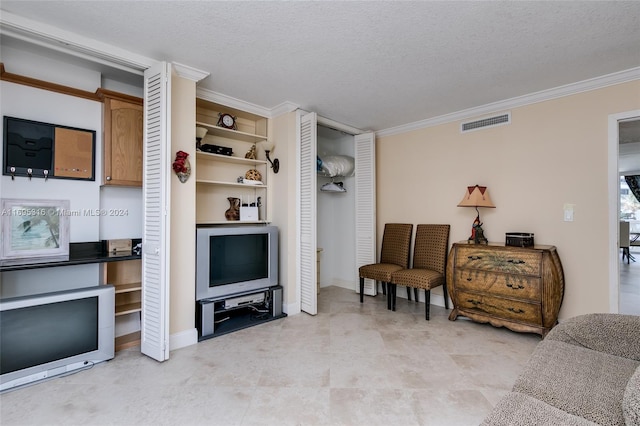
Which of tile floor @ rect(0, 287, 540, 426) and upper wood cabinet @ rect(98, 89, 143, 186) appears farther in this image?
upper wood cabinet @ rect(98, 89, 143, 186)

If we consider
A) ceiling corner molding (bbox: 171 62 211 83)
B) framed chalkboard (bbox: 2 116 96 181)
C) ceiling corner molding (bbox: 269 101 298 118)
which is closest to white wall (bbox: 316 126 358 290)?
ceiling corner molding (bbox: 269 101 298 118)

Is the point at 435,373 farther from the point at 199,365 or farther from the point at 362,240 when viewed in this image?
the point at 362,240

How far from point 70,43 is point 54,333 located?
2.09m

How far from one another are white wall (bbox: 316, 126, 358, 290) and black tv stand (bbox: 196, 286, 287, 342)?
5.06 feet

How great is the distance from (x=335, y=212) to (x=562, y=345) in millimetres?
3720

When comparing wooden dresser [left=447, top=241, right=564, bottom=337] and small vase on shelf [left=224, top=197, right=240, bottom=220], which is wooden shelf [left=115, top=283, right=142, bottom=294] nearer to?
small vase on shelf [left=224, top=197, right=240, bottom=220]

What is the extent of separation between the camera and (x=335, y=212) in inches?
198

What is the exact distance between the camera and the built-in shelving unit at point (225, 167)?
3.30m

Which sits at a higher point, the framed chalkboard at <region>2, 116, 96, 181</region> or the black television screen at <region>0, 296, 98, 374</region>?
the framed chalkboard at <region>2, 116, 96, 181</region>

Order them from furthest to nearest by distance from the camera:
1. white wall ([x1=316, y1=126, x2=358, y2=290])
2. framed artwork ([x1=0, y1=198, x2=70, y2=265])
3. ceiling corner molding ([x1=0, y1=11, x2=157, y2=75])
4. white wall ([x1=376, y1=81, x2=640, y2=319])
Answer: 1. white wall ([x1=316, y1=126, x2=358, y2=290])
2. white wall ([x1=376, y1=81, x2=640, y2=319])
3. framed artwork ([x1=0, y1=198, x2=70, y2=265])
4. ceiling corner molding ([x1=0, y1=11, x2=157, y2=75])

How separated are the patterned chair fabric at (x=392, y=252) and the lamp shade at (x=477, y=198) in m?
0.92

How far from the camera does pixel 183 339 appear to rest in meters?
2.64

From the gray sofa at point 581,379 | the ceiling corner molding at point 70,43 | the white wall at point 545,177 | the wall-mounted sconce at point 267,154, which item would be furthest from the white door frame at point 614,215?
the ceiling corner molding at point 70,43

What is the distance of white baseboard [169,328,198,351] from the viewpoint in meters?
2.58
